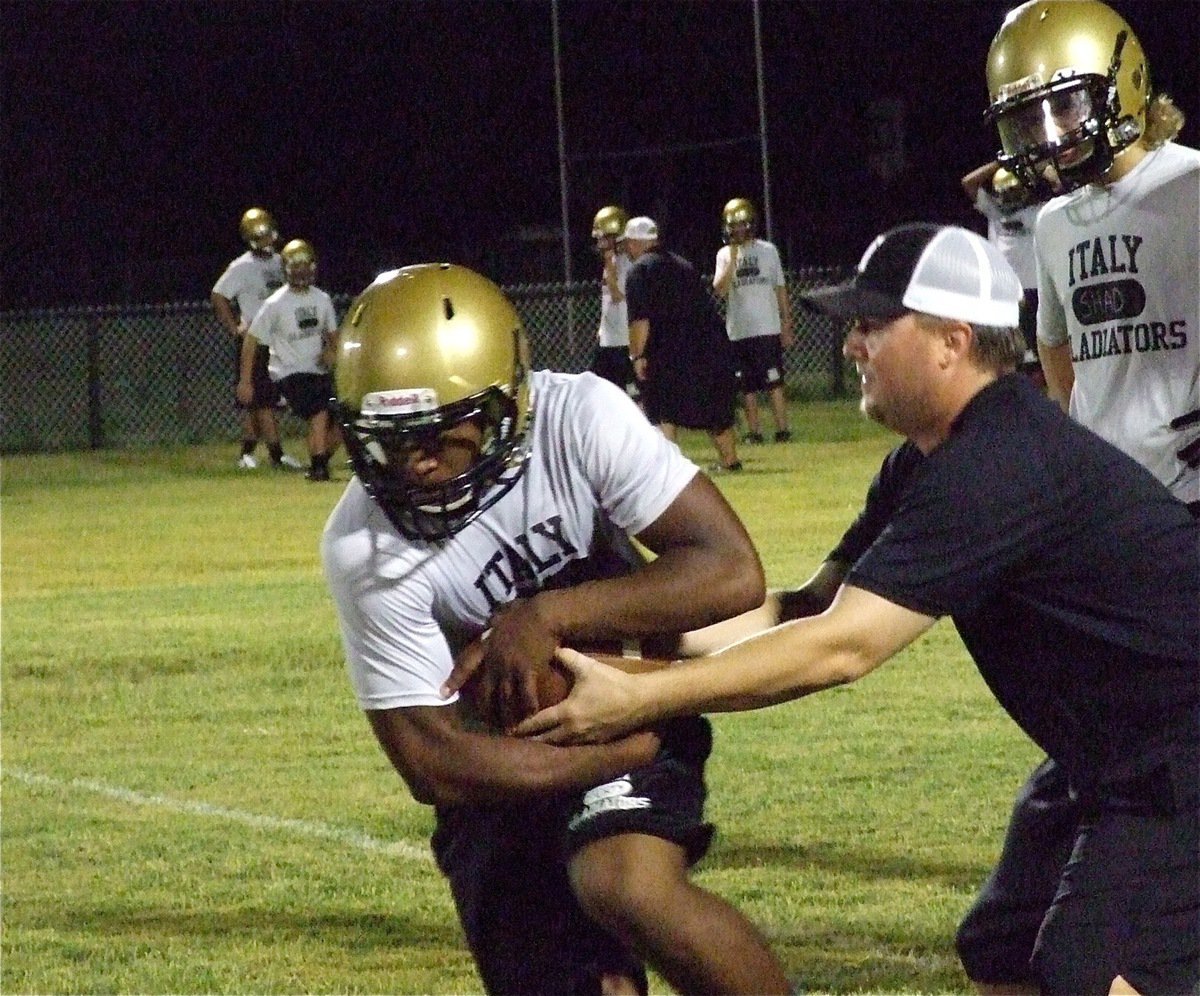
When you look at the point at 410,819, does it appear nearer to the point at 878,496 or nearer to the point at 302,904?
the point at 302,904

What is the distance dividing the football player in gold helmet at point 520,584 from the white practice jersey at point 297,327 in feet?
49.9

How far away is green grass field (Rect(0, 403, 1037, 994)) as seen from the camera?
568 centimetres

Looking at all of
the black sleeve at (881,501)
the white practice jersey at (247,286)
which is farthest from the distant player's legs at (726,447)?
the black sleeve at (881,501)

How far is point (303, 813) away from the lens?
288 inches

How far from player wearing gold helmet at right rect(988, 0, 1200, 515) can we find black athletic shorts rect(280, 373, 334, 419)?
45.6 ft

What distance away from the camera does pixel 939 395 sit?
354cm

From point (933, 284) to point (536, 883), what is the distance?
51.4 inches

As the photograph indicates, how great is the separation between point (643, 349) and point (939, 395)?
13912mm

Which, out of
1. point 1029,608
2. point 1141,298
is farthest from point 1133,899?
point 1141,298

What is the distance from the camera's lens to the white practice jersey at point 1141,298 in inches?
213

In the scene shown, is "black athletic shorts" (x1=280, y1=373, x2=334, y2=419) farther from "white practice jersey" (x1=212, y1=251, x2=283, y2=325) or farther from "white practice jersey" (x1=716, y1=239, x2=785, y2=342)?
"white practice jersey" (x1=716, y1=239, x2=785, y2=342)

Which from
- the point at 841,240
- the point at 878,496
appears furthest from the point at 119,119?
the point at 878,496

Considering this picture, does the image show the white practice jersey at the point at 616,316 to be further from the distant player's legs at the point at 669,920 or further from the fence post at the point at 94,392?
the distant player's legs at the point at 669,920

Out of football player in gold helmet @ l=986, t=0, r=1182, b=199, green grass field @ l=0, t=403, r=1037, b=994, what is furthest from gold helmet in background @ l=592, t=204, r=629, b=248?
football player in gold helmet @ l=986, t=0, r=1182, b=199
